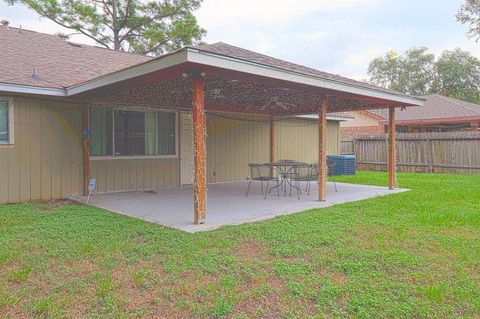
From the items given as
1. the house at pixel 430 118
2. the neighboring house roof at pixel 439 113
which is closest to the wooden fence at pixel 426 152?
the house at pixel 430 118

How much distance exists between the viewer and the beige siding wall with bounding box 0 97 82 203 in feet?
22.9

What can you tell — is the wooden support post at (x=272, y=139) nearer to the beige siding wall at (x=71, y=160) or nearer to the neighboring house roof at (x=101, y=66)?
the beige siding wall at (x=71, y=160)

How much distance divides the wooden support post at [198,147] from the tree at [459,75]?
30.2 meters

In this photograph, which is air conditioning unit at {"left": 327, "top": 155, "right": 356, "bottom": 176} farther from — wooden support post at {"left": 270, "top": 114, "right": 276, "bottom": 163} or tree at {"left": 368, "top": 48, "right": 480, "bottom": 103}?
tree at {"left": 368, "top": 48, "right": 480, "bottom": 103}

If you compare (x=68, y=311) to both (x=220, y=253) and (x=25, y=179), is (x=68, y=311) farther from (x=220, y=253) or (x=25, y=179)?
(x=25, y=179)

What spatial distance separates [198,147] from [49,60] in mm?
5368

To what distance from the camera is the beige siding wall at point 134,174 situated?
820 centimetres

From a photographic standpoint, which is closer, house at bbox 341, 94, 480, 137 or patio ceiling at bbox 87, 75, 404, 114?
patio ceiling at bbox 87, 75, 404, 114

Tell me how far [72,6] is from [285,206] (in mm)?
16016

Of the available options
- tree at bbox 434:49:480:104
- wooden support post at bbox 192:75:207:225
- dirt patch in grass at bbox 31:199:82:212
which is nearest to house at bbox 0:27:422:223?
wooden support post at bbox 192:75:207:225

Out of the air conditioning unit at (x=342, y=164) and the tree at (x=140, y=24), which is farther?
the tree at (x=140, y=24)

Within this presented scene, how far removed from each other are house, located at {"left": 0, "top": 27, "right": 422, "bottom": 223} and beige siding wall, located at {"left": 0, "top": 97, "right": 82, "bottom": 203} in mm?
18

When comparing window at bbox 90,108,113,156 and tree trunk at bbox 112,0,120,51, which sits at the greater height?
tree trunk at bbox 112,0,120,51

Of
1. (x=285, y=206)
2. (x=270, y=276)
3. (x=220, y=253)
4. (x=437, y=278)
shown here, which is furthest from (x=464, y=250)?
(x=285, y=206)
